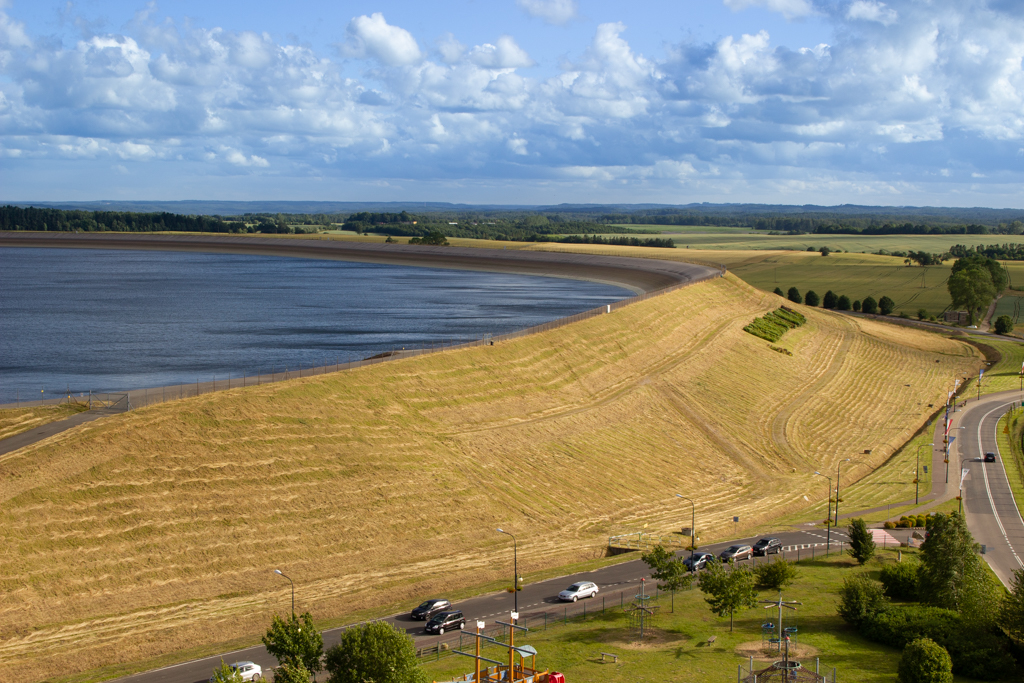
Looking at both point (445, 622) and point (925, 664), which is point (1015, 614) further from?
Answer: point (445, 622)

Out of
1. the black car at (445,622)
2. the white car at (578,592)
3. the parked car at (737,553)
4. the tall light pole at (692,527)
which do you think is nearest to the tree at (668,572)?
the white car at (578,592)

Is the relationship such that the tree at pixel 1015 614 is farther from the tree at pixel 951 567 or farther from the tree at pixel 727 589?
the tree at pixel 727 589

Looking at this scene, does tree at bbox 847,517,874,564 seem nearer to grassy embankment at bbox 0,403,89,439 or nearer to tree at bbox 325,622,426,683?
tree at bbox 325,622,426,683

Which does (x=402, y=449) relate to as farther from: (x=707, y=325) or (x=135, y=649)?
(x=707, y=325)

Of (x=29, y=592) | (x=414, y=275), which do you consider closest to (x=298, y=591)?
(x=29, y=592)

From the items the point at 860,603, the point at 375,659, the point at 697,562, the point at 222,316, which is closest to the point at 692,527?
the point at 697,562
